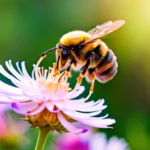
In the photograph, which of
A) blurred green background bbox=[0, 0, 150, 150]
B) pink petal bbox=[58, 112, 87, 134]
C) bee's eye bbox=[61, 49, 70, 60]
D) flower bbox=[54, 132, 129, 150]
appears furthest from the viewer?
blurred green background bbox=[0, 0, 150, 150]

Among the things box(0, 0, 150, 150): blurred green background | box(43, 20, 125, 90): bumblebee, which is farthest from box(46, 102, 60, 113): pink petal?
box(0, 0, 150, 150): blurred green background

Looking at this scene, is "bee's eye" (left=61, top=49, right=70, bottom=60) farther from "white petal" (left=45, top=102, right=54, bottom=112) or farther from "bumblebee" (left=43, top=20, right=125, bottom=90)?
"white petal" (left=45, top=102, right=54, bottom=112)

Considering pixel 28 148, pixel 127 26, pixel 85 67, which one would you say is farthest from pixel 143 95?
pixel 85 67

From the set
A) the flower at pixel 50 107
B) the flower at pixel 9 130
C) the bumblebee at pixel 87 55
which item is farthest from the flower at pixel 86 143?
the flower at pixel 50 107

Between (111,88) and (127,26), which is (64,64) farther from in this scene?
(127,26)

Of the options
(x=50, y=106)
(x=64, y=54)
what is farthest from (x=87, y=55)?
(x=50, y=106)

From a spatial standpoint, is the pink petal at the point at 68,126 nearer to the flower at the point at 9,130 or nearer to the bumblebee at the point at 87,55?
the bumblebee at the point at 87,55
